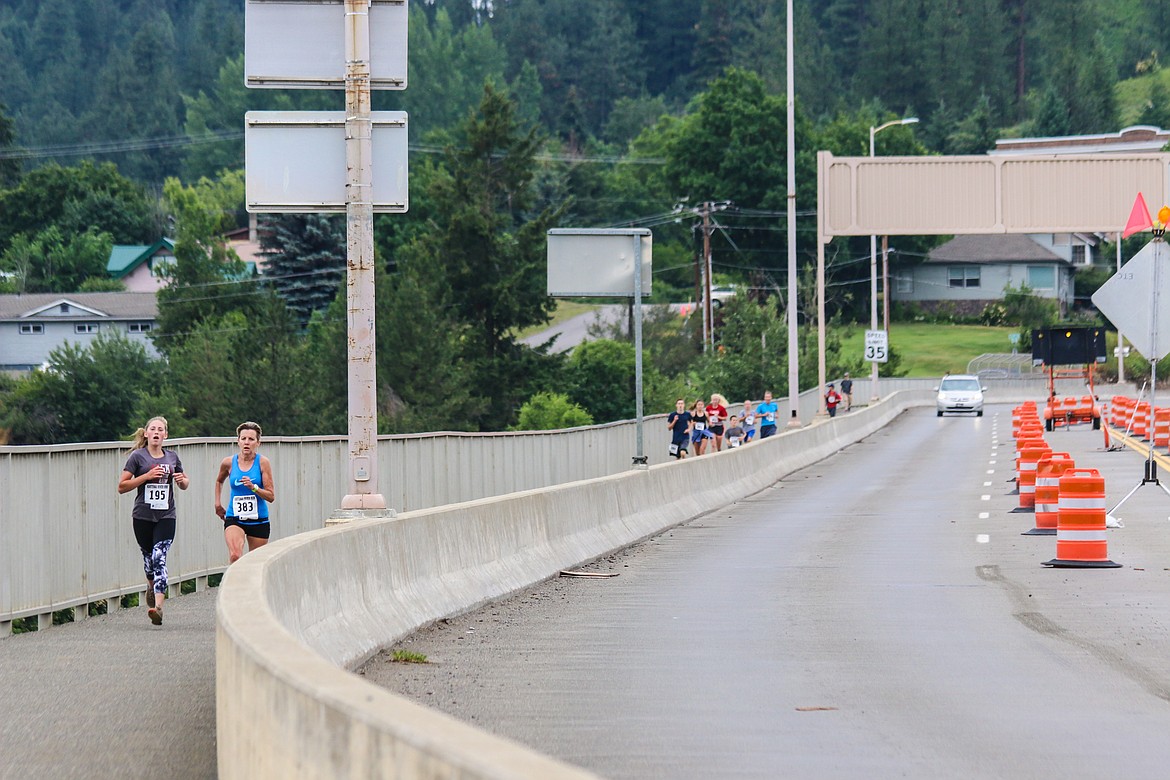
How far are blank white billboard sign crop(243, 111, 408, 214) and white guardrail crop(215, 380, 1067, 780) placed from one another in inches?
102

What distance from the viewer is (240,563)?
9.73m

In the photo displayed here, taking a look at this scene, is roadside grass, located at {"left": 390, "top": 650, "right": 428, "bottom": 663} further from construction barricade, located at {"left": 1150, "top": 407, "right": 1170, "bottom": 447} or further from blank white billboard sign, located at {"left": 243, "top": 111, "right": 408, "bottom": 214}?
construction barricade, located at {"left": 1150, "top": 407, "right": 1170, "bottom": 447}

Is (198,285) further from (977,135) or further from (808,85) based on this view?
(977,135)

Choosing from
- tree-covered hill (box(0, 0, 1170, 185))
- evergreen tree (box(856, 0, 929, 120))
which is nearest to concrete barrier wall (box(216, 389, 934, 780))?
tree-covered hill (box(0, 0, 1170, 185))

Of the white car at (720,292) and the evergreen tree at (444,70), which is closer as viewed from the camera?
the white car at (720,292)

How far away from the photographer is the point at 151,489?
14.7 m

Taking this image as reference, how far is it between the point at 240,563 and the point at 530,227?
8038 centimetres

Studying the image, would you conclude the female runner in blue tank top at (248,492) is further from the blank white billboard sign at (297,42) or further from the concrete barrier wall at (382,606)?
the blank white billboard sign at (297,42)

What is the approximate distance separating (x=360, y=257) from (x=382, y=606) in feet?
9.04

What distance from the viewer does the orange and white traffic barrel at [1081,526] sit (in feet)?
60.4

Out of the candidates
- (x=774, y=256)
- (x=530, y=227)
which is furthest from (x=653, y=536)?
(x=774, y=256)

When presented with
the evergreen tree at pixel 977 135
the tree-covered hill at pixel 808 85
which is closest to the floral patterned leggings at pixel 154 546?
the tree-covered hill at pixel 808 85

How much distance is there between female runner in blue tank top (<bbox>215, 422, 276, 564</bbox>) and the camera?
14.7 metres

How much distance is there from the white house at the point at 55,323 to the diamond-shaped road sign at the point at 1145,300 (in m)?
96.2
